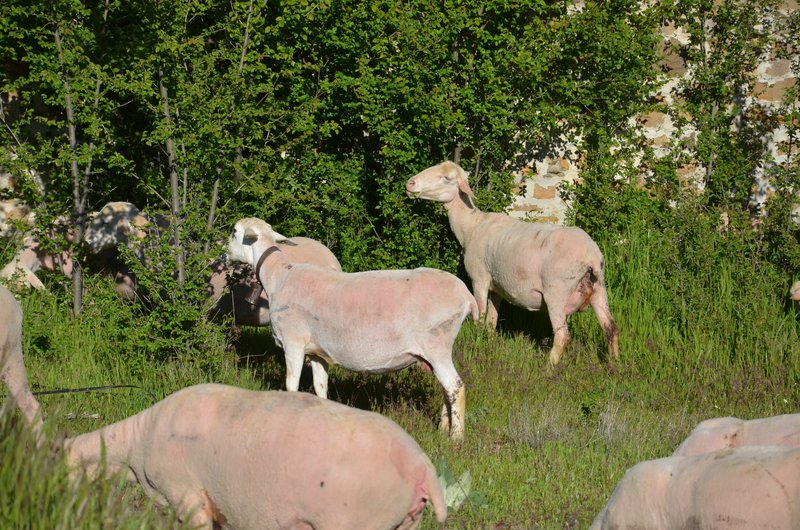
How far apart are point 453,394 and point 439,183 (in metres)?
3.52

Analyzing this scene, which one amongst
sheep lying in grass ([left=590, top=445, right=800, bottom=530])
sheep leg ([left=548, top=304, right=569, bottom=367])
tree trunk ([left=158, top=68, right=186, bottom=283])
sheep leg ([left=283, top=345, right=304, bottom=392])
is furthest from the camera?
sheep leg ([left=548, top=304, right=569, bottom=367])

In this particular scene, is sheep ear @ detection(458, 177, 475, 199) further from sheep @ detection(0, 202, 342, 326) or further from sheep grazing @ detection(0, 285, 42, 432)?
sheep grazing @ detection(0, 285, 42, 432)

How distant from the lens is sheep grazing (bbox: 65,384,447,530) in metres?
4.48

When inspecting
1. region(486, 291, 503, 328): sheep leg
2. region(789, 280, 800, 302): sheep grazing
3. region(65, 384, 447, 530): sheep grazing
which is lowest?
region(486, 291, 503, 328): sheep leg

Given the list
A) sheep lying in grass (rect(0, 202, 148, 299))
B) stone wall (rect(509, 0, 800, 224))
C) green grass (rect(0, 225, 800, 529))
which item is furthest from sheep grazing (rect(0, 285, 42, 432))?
stone wall (rect(509, 0, 800, 224))

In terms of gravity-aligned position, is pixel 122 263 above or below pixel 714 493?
below

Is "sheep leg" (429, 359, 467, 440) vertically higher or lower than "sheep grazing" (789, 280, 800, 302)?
lower

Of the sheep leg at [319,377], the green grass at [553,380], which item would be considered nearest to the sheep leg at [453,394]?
the green grass at [553,380]

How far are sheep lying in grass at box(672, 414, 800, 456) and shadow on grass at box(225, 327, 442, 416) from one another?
259cm

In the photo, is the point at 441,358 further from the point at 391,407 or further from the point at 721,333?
the point at 721,333

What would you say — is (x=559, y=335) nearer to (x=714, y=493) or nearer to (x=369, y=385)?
(x=369, y=385)

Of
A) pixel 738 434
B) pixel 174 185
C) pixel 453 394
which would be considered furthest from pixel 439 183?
pixel 738 434

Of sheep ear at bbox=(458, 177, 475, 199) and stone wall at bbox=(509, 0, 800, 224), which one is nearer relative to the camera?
sheep ear at bbox=(458, 177, 475, 199)

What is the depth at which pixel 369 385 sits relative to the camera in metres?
8.43
